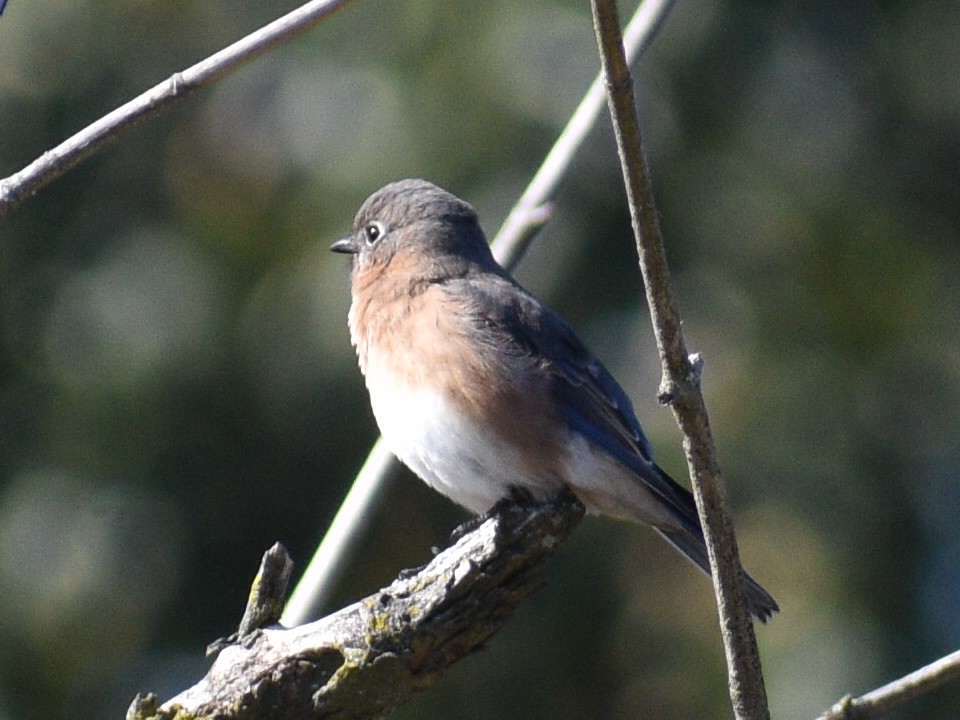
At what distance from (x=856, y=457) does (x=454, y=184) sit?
122 inches

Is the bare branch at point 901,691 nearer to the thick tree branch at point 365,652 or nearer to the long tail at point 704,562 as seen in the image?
the thick tree branch at point 365,652

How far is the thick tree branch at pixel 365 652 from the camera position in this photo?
130 inches

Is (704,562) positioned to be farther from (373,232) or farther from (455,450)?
(373,232)

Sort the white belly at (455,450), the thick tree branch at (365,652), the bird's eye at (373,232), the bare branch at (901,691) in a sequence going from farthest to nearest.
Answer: the bird's eye at (373,232), the white belly at (455,450), the thick tree branch at (365,652), the bare branch at (901,691)

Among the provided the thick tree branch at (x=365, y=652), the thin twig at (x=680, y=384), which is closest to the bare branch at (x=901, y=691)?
the thin twig at (x=680, y=384)

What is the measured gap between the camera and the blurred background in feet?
29.4

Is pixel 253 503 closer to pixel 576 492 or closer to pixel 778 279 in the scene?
pixel 778 279

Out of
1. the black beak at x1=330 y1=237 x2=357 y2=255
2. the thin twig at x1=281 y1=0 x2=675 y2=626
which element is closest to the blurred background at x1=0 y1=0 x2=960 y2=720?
the black beak at x1=330 y1=237 x2=357 y2=255

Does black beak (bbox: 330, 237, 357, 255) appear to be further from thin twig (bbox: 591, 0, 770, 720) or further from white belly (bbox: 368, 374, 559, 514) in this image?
thin twig (bbox: 591, 0, 770, 720)

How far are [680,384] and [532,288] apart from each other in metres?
5.72

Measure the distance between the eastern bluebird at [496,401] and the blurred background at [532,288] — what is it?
8.43 ft

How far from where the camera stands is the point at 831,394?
934cm

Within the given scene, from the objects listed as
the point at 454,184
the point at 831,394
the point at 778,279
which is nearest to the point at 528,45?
the point at 454,184

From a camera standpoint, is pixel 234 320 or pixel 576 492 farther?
pixel 234 320
